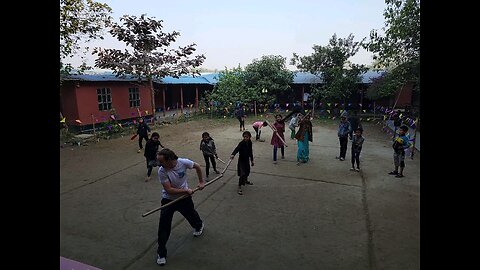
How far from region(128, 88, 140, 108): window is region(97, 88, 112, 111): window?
1.65 meters

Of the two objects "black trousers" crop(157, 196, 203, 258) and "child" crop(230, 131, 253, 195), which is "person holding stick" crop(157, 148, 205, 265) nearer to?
"black trousers" crop(157, 196, 203, 258)

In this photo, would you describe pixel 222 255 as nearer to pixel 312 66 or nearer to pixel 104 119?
pixel 104 119

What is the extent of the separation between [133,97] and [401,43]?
48.7 ft

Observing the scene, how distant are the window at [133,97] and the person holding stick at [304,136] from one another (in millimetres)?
12931

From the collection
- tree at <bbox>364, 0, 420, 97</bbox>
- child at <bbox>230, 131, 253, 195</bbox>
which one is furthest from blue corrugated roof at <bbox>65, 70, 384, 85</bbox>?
child at <bbox>230, 131, 253, 195</bbox>

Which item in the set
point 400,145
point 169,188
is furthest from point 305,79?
point 169,188

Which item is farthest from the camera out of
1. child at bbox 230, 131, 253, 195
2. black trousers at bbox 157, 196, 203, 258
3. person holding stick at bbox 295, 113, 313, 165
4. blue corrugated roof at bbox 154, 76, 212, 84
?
blue corrugated roof at bbox 154, 76, 212, 84

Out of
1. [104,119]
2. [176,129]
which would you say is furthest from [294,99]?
[104,119]

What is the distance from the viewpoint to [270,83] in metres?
22.8

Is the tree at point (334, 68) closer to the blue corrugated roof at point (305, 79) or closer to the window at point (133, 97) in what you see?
the blue corrugated roof at point (305, 79)

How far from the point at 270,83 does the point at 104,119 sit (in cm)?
1170

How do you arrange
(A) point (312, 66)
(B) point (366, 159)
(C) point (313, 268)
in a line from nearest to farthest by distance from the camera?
(C) point (313, 268) → (B) point (366, 159) → (A) point (312, 66)

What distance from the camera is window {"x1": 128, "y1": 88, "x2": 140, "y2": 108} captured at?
62.1 feet

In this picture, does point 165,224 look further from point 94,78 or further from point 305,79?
point 305,79
